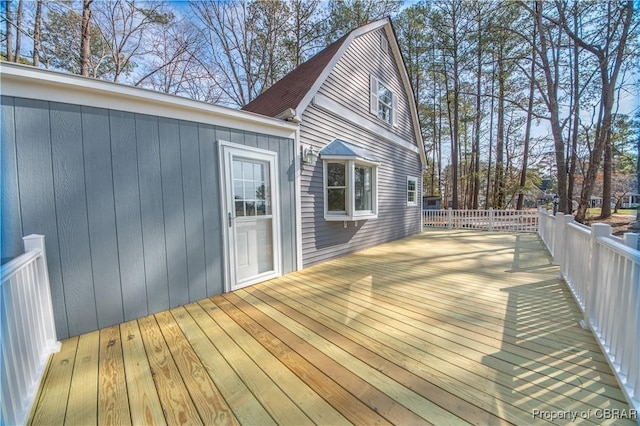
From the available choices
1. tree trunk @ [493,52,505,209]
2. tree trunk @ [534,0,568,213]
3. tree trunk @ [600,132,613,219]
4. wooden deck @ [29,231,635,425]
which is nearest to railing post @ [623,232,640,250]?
wooden deck @ [29,231,635,425]

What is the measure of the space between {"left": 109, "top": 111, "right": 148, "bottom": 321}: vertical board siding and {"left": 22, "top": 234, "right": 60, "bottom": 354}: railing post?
50 centimetres

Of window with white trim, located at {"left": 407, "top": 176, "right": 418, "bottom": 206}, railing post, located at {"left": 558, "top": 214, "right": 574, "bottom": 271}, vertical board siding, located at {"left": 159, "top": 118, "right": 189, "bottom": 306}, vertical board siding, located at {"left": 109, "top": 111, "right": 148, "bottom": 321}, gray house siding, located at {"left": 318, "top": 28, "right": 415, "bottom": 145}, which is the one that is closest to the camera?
vertical board siding, located at {"left": 109, "top": 111, "right": 148, "bottom": 321}

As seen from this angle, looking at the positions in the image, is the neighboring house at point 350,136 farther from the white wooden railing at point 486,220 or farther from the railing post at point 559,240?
the white wooden railing at point 486,220

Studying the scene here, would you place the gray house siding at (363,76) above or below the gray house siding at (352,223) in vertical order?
above

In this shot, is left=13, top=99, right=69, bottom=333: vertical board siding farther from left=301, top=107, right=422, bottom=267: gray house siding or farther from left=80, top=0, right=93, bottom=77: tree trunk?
left=80, top=0, right=93, bottom=77: tree trunk

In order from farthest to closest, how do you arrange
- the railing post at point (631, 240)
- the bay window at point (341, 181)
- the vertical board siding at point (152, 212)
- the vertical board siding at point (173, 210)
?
1. the bay window at point (341, 181)
2. the vertical board siding at point (173, 210)
3. the vertical board siding at point (152, 212)
4. the railing post at point (631, 240)

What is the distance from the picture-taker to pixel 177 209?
2.89 meters

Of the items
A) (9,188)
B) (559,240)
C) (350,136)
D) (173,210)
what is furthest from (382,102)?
(9,188)

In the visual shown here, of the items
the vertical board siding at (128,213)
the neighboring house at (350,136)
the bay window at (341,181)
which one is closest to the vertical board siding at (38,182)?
the vertical board siding at (128,213)

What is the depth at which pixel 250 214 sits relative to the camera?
3602mm

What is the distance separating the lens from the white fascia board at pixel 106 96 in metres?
2.02

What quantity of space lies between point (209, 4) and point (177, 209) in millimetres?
10288

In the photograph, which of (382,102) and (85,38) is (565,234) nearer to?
(382,102)

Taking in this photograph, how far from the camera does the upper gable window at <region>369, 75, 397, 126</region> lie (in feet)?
20.9
